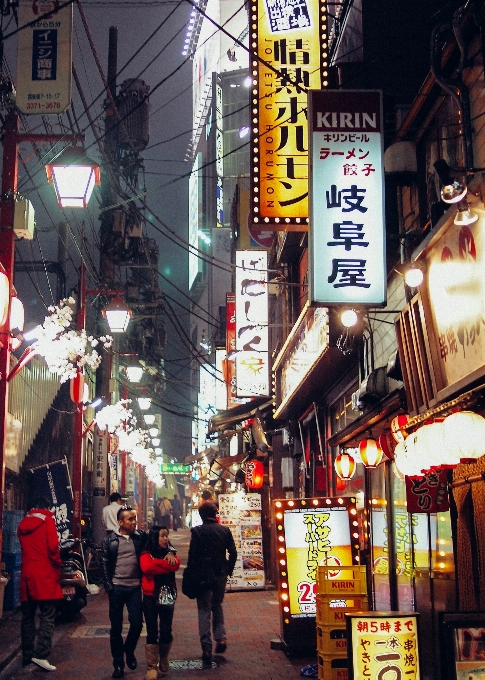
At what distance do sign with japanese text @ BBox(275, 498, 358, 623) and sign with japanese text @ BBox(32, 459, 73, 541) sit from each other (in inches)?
326

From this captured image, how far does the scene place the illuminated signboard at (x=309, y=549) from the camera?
11758mm

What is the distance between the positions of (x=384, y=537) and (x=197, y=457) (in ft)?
81.8

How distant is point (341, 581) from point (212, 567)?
298 centimetres

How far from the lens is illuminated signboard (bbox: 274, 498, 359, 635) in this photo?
1176 cm

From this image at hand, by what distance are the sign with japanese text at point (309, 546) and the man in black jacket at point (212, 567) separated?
867 millimetres

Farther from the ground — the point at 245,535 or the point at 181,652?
the point at 245,535

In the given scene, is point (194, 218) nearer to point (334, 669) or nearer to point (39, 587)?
point (39, 587)

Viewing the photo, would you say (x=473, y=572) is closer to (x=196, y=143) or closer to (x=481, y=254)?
(x=481, y=254)

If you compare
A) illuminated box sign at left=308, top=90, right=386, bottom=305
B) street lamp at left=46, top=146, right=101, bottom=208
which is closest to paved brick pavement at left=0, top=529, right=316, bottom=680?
illuminated box sign at left=308, top=90, right=386, bottom=305

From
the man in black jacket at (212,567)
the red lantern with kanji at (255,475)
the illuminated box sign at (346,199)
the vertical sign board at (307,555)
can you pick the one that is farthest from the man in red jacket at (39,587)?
the red lantern with kanji at (255,475)

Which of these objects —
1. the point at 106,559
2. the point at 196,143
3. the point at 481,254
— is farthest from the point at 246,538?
the point at 196,143

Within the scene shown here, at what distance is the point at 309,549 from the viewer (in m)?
11.8

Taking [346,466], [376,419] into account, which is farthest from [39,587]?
[346,466]

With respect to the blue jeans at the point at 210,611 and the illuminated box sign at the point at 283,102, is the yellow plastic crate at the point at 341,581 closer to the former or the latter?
the blue jeans at the point at 210,611
